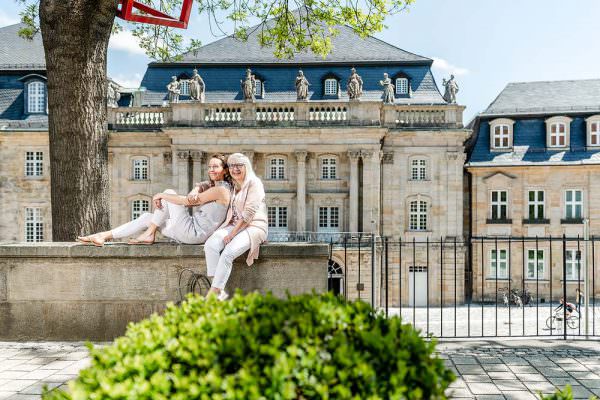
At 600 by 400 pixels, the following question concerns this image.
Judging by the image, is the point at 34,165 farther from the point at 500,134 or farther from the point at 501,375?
the point at 501,375

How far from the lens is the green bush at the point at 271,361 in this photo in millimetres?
2367

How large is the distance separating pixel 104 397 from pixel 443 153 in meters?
30.6

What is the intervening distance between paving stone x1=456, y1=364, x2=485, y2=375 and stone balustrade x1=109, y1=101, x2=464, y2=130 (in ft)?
80.6

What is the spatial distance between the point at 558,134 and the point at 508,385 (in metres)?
29.7

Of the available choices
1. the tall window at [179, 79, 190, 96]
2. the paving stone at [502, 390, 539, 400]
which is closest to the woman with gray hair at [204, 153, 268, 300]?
the paving stone at [502, 390, 539, 400]

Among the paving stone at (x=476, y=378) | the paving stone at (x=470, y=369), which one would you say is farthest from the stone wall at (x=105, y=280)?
the paving stone at (x=476, y=378)

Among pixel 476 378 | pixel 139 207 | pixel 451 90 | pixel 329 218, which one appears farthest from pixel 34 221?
pixel 476 378

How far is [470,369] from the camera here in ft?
20.4

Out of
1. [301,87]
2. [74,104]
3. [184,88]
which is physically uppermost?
[184,88]

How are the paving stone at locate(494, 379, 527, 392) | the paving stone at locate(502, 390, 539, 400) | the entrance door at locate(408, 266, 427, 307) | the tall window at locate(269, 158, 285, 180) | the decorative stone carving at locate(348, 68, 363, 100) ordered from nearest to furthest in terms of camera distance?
the paving stone at locate(502, 390, 539, 400)
the paving stone at locate(494, 379, 527, 392)
the decorative stone carving at locate(348, 68, 363, 100)
the entrance door at locate(408, 266, 427, 307)
the tall window at locate(269, 158, 285, 180)

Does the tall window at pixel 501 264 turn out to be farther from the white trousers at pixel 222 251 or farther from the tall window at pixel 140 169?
the white trousers at pixel 222 251

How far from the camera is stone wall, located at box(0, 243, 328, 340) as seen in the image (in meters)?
6.82

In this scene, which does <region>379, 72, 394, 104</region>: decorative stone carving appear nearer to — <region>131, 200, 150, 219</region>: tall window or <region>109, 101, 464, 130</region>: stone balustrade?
<region>109, 101, 464, 130</region>: stone balustrade

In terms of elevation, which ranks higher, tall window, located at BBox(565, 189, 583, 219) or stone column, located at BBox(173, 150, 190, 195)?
stone column, located at BBox(173, 150, 190, 195)
